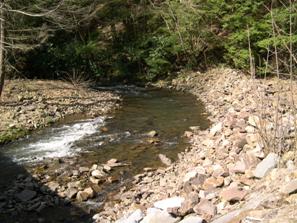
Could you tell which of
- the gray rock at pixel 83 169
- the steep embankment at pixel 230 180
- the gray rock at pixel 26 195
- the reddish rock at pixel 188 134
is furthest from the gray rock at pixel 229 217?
the reddish rock at pixel 188 134

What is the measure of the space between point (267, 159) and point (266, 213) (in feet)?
6.19

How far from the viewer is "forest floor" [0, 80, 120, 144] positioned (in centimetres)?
1257

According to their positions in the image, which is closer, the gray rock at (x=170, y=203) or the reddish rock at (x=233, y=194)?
the reddish rock at (x=233, y=194)

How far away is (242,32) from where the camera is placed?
1700 centimetres

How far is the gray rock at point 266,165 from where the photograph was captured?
5895 millimetres

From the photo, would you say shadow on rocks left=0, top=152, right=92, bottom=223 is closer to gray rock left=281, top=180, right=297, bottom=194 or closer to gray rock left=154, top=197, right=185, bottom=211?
gray rock left=154, top=197, right=185, bottom=211

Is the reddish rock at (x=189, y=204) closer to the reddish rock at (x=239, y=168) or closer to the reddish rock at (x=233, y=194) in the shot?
the reddish rock at (x=233, y=194)

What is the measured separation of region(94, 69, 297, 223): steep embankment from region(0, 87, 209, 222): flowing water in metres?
0.77

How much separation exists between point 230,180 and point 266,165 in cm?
62

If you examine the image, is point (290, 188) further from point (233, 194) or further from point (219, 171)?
point (219, 171)

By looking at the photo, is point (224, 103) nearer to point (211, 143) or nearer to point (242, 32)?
point (242, 32)

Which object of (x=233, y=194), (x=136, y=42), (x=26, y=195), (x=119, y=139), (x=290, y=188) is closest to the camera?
(x=290, y=188)

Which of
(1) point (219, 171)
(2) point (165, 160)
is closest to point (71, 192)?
(2) point (165, 160)

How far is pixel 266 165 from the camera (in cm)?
596
